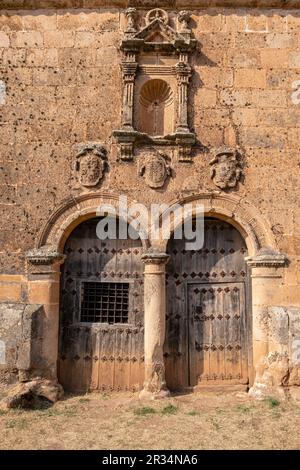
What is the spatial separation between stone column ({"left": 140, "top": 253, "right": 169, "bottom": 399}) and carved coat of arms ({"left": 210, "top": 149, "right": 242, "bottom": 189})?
1427mm

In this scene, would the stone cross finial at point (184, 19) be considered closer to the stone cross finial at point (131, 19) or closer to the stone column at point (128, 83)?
the stone cross finial at point (131, 19)

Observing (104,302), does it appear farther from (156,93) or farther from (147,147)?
(156,93)

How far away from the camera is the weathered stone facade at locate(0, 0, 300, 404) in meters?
6.13

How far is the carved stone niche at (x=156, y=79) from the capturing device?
21.0 ft

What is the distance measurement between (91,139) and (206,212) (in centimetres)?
212

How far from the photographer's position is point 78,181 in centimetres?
636

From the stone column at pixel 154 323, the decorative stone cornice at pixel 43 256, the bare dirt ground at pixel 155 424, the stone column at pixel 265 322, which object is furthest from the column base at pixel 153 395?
the decorative stone cornice at pixel 43 256

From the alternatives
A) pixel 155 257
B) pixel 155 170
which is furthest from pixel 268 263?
pixel 155 170

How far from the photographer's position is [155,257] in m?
6.14

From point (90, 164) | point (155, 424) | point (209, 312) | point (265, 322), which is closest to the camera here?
point (155, 424)

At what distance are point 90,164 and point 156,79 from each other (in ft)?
5.80

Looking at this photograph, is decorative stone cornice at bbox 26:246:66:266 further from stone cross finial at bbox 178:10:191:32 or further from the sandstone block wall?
stone cross finial at bbox 178:10:191:32

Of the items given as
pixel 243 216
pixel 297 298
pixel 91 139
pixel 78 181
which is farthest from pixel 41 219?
pixel 297 298

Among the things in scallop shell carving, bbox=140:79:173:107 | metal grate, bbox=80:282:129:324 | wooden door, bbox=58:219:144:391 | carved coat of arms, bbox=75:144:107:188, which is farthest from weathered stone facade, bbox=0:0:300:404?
metal grate, bbox=80:282:129:324
